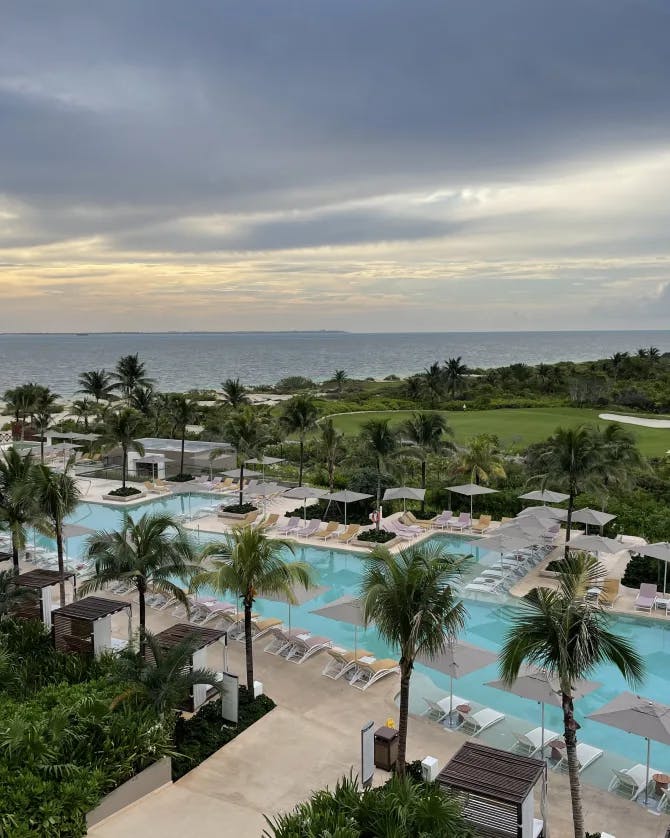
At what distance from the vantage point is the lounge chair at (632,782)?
10.2 meters

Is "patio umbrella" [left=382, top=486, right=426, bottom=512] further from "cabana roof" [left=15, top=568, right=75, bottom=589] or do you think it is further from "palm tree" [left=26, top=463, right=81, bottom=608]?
"cabana roof" [left=15, top=568, right=75, bottom=589]

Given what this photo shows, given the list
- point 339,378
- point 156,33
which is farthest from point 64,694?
point 339,378

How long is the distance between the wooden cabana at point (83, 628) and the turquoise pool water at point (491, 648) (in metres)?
4.19

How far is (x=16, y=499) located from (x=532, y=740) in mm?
12216

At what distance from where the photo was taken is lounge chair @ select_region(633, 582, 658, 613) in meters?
17.5

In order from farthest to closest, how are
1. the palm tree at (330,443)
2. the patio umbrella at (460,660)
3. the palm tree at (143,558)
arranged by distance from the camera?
the palm tree at (330,443) < the palm tree at (143,558) < the patio umbrella at (460,660)

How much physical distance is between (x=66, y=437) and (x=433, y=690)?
106ft

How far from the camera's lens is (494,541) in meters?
19.8

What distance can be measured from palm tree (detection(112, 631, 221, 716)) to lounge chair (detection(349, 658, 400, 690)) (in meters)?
3.29

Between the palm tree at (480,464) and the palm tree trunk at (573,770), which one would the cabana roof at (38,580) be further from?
the palm tree at (480,464)

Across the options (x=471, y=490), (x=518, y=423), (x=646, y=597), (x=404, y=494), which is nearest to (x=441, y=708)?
(x=646, y=597)

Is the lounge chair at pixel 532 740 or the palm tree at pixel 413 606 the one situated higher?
the palm tree at pixel 413 606

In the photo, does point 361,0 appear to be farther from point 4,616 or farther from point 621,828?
point 621,828

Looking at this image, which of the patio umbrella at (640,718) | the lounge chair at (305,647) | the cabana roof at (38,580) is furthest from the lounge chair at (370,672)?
the cabana roof at (38,580)
